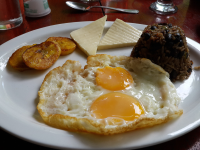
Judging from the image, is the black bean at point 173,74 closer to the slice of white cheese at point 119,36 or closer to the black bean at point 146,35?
the black bean at point 146,35

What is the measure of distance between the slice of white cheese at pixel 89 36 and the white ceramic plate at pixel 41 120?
0.11 m

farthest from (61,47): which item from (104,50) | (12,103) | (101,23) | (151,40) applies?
(151,40)

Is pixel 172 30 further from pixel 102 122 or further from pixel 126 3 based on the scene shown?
pixel 126 3

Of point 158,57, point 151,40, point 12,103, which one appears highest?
point 151,40

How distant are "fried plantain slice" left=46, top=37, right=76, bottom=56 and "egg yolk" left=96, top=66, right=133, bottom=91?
2.21 feet

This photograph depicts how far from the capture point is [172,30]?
2.04 m

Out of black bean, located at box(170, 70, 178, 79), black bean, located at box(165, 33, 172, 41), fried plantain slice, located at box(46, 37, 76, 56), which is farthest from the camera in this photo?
fried plantain slice, located at box(46, 37, 76, 56)

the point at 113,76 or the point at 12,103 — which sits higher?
the point at 113,76

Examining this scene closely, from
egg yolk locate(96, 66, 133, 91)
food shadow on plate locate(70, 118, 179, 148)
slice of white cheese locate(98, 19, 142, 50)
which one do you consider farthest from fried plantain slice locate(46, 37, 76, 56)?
food shadow on plate locate(70, 118, 179, 148)

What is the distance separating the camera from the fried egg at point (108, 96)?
1.46 meters

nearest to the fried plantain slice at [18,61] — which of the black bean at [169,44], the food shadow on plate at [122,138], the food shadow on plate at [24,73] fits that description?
the food shadow on plate at [24,73]

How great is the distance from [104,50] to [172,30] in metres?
0.92

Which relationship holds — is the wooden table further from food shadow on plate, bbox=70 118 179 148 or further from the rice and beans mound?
food shadow on plate, bbox=70 118 179 148

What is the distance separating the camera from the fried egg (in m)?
1.46
